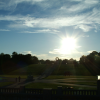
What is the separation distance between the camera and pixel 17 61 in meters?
136

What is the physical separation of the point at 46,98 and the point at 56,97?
408 millimetres

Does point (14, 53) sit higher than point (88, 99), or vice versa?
point (14, 53)

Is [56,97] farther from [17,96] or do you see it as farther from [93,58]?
[93,58]

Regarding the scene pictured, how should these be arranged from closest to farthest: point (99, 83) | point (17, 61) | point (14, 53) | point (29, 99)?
1. point (29, 99)
2. point (99, 83)
3. point (17, 61)
4. point (14, 53)

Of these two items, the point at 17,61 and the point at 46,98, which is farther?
the point at 17,61

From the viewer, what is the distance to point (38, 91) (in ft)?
34.6

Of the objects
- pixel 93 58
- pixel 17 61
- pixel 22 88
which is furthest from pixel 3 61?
pixel 22 88

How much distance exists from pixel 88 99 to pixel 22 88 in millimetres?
5567

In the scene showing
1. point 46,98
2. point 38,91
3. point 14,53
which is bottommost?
point 38,91

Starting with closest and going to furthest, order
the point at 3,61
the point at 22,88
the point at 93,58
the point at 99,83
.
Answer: the point at 99,83 → the point at 22,88 → the point at 93,58 → the point at 3,61

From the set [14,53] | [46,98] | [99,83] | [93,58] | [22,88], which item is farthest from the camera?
[14,53]

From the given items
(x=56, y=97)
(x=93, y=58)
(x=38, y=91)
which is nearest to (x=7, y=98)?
(x=56, y=97)

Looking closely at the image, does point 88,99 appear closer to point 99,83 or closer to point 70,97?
point 70,97

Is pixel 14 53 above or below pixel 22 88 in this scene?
above
